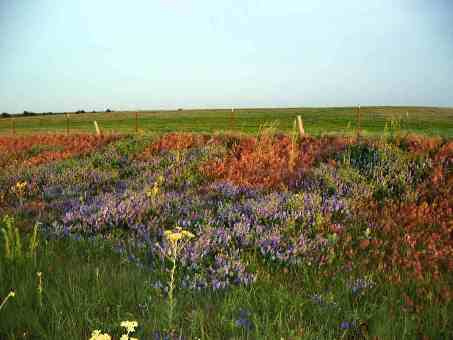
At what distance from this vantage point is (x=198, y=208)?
23.3 feet

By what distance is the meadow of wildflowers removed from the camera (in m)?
3.43

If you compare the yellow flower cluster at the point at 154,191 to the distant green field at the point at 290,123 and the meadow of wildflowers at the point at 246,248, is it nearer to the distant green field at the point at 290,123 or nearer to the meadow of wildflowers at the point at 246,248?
the meadow of wildflowers at the point at 246,248

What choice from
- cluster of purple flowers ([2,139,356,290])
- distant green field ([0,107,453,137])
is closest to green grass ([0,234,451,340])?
cluster of purple flowers ([2,139,356,290])

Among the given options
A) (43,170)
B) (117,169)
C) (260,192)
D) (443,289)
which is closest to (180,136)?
(117,169)

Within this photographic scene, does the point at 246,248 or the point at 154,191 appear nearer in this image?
the point at 246,248

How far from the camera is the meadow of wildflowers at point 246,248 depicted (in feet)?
11.3

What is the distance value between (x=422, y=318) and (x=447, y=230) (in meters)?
2.66

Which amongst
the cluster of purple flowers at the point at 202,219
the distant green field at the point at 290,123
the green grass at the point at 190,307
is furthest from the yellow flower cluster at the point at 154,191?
the distant green field at the point at 290,123

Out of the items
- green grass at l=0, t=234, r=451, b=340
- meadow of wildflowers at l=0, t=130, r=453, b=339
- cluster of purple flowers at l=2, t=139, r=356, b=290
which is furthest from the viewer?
cluster of purple flowers at l=2, t=139, r=356, b=290

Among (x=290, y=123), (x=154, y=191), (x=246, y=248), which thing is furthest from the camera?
(x=290, y=123)

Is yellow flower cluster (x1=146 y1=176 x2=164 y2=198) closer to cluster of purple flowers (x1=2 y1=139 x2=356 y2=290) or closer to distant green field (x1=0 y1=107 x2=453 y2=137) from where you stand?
cluster of purple flowers (x1=2 y1=139 x2=356 y2=290)

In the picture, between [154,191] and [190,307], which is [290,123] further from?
[190,307]

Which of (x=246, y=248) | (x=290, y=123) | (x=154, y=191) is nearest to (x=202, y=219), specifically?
(x=154, y=191)

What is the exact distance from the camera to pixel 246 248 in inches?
213
